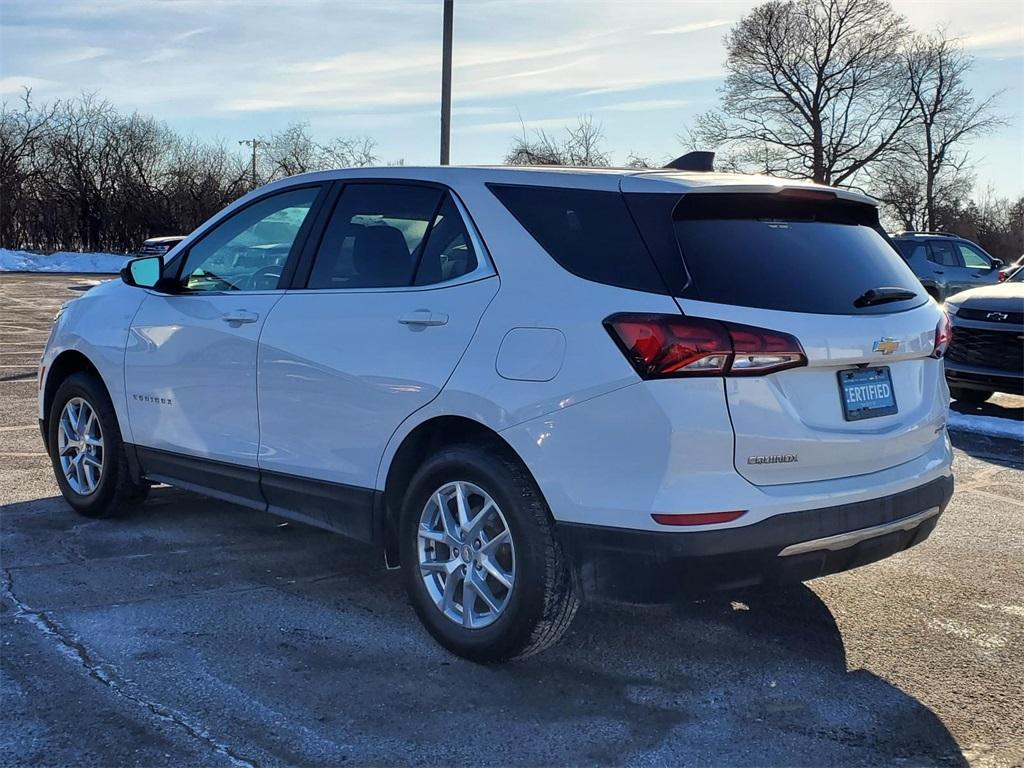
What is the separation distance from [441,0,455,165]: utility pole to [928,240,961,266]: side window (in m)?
9.73

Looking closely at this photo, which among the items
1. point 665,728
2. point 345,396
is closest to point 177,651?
point 345,396

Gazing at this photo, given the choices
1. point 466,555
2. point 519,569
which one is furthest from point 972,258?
point 519,569

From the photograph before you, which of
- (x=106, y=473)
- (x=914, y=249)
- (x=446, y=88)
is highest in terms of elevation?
(x=446, y=88)

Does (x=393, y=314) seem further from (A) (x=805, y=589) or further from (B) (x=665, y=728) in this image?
(A) (x=805, y=589)

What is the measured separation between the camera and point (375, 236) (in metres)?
4.21

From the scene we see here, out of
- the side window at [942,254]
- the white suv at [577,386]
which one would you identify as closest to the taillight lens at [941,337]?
the white suv at [577,386]

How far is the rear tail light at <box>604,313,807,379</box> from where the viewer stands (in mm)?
3156

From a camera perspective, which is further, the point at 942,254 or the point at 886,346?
the point at 942,254

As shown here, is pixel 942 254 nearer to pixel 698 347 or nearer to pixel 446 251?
pixel 446 251

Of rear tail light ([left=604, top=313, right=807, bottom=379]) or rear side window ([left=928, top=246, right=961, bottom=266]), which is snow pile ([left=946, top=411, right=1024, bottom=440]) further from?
rear side window ([left=928, top=246, right=961, bottom=266])

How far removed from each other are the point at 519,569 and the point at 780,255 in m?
1.38

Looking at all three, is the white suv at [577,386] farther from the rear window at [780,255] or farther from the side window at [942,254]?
the side window at [942,254]

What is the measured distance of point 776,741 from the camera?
3168mm

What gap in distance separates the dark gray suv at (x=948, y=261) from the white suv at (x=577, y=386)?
15.8 meters
